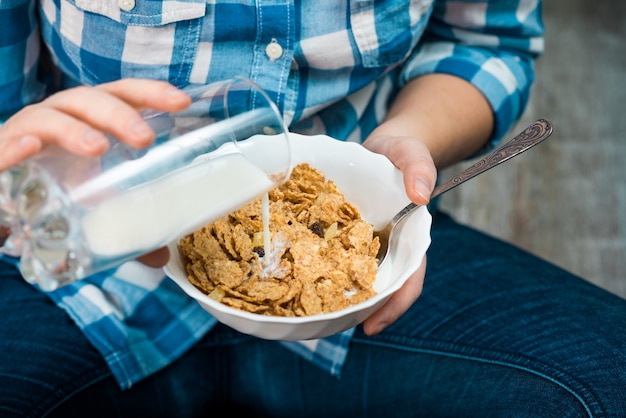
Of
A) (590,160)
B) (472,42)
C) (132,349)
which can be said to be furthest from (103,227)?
(590,160)

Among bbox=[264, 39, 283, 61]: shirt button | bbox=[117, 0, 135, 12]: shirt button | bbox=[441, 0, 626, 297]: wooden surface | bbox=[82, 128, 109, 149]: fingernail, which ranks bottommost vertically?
bbox=[441, 0, 626, 297]: wooden surface

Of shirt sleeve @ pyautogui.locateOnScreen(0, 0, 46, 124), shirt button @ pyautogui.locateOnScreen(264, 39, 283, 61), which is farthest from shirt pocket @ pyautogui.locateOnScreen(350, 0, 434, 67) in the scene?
shirt sleeve @ pyautogui.locateOnScreen(0, 0, 46, 124)

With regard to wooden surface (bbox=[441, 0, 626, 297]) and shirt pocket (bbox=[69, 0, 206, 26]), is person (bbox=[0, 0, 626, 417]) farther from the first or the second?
wooden surface (bbox=[441, 0, 626, 297])

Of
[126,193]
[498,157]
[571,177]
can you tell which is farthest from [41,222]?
[571,177]

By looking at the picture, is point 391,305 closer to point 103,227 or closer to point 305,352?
point 305,352

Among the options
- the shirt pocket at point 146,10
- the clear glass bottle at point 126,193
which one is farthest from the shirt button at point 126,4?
the clear glass bottle at point 126,193

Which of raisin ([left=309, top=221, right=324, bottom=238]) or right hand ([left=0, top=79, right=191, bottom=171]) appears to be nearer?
right hand ([left=0, top=79, right=191, bottom=171])
